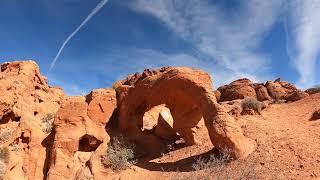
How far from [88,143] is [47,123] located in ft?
15.4

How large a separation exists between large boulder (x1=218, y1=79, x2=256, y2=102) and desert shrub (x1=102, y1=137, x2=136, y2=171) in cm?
1773

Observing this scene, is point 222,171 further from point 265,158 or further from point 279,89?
point 279,89

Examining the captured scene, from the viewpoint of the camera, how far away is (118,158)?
1466 cm

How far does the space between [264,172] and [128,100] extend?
7.51 meters

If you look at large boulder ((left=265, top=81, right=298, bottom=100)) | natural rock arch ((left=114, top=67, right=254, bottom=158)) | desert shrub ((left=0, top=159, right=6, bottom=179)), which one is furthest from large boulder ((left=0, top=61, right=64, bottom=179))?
large boulder ((left=265, top=81, right=298, bottom=100))

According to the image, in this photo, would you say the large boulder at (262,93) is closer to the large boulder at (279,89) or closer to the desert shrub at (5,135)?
the large boulder at (279,89)

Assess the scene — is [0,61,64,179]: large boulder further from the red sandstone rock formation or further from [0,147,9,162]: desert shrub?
the red sandstone rock formation

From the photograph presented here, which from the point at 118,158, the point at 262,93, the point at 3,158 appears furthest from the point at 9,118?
the point at 262,93

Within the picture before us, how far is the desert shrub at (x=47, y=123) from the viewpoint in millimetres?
18828

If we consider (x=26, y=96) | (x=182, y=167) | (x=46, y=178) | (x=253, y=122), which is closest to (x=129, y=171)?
(x=182, y=167)

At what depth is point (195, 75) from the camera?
1461 centimetres

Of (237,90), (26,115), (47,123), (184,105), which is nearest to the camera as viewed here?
(184,105)

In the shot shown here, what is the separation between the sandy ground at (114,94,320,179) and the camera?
38.0 feet

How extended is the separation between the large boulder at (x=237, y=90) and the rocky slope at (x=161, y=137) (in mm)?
11272
